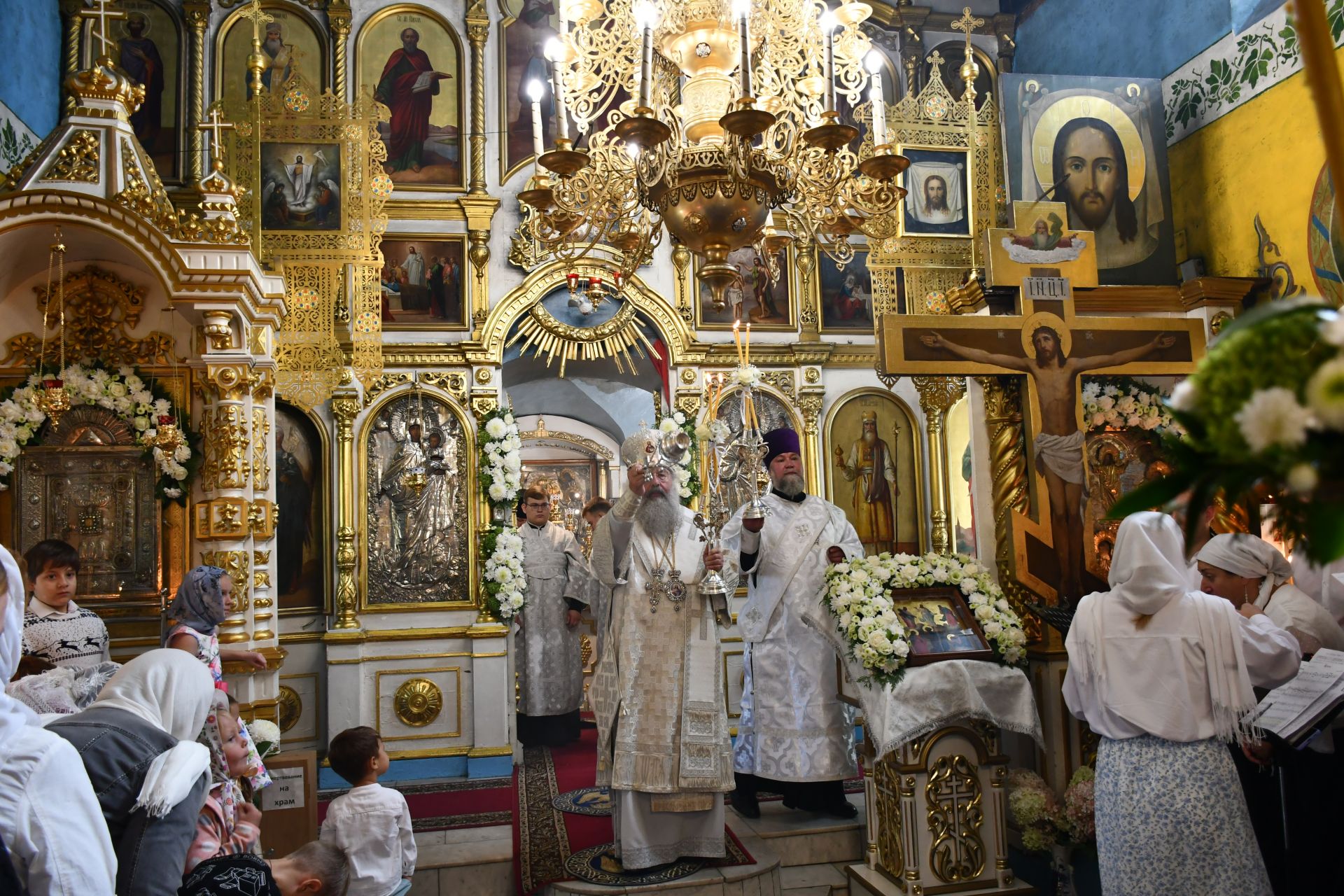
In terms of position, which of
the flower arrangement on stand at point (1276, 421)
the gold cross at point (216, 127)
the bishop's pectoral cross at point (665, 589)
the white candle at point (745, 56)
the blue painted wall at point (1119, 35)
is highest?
the blue painted wall at point (1119, 35)

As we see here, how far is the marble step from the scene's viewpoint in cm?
562

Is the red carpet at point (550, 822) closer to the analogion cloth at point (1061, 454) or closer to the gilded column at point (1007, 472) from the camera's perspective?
the gilded column at point (1007, 472)

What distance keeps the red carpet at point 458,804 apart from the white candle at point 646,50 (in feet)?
14.6

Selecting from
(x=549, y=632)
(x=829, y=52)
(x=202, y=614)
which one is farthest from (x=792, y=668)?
(x=549, y=632)

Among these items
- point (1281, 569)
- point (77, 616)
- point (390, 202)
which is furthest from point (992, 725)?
point (390, 202)

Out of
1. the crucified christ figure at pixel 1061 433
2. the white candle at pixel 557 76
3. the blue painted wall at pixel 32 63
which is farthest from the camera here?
the blue painted wall at pixel 32 63

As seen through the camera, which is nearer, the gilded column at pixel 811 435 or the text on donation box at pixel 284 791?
the text on donation box at pixel 284 791

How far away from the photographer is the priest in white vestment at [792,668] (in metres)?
5.91

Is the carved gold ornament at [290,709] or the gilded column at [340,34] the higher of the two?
the gilded column at [340,34]

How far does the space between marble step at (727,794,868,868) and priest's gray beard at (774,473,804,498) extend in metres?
1.96

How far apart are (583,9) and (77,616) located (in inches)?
152

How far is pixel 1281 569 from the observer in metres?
4.39

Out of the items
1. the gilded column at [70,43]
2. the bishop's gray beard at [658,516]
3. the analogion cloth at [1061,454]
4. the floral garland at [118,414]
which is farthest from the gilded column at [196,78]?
the analogion cloth at [1061,454]

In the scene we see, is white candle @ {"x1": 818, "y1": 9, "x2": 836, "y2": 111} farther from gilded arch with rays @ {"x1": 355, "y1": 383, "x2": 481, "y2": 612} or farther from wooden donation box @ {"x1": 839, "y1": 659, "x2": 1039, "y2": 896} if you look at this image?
gilded arch with rays @ {"x1": 355, "y1": 383, "x2": 481, "y2": 612}
